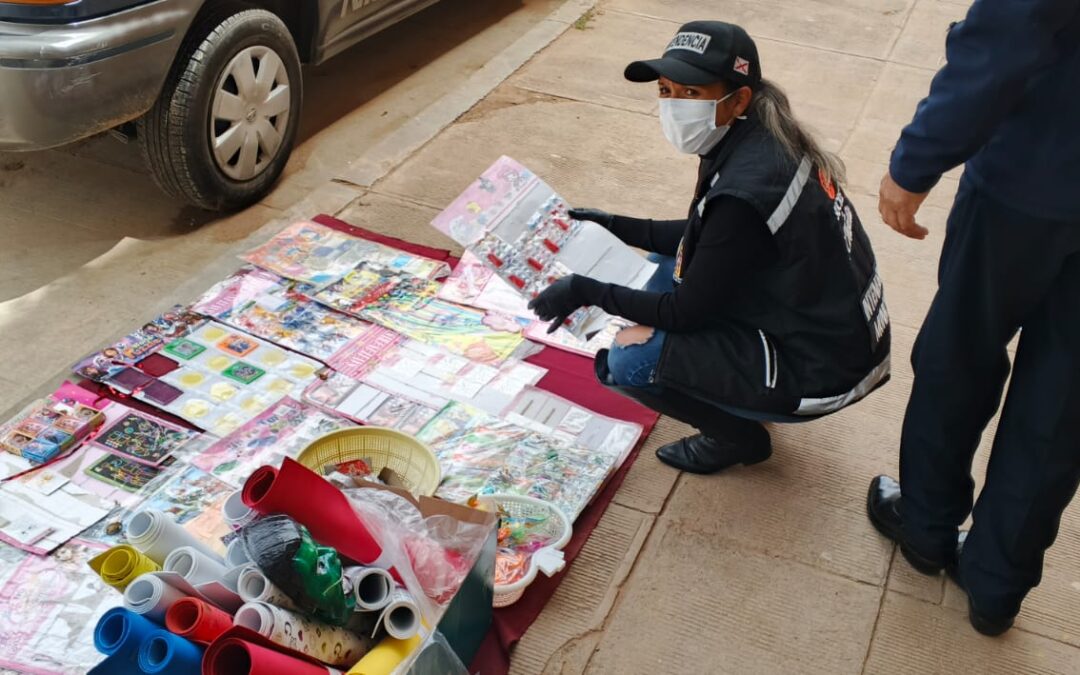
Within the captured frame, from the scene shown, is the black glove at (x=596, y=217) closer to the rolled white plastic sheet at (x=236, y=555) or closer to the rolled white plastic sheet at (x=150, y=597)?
the rolled white plastic sheet at (x=236, y=555)

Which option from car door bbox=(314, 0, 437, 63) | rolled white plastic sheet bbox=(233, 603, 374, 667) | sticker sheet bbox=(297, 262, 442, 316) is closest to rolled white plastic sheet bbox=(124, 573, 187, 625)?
rolled white plastic sheet bbox=(233, 603, 374, 667)

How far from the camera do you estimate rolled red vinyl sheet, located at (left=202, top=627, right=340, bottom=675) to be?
175 cm

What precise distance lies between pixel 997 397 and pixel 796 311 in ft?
1.69

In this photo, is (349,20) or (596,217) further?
(349,20)

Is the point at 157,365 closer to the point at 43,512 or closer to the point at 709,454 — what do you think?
the point at 43,512

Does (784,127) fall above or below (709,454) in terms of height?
above

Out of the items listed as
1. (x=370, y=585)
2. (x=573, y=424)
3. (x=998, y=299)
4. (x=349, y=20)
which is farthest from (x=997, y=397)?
(x=349, y=20)

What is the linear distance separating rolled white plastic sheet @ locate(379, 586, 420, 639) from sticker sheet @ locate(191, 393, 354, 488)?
0.90m

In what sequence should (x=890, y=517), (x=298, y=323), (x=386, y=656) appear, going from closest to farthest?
(x=386, y=656), (x=890, y=517), (x=298, y=323)

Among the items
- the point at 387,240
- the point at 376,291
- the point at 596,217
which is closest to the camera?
the point at 596,217

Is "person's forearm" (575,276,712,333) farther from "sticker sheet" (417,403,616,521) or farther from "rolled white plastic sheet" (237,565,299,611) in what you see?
"rolled white plastic sheet" (237,565,299,611)

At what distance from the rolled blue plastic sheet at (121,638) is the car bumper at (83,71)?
211cm

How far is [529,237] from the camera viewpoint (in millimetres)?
3133

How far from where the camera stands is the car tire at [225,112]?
12.4 feet
